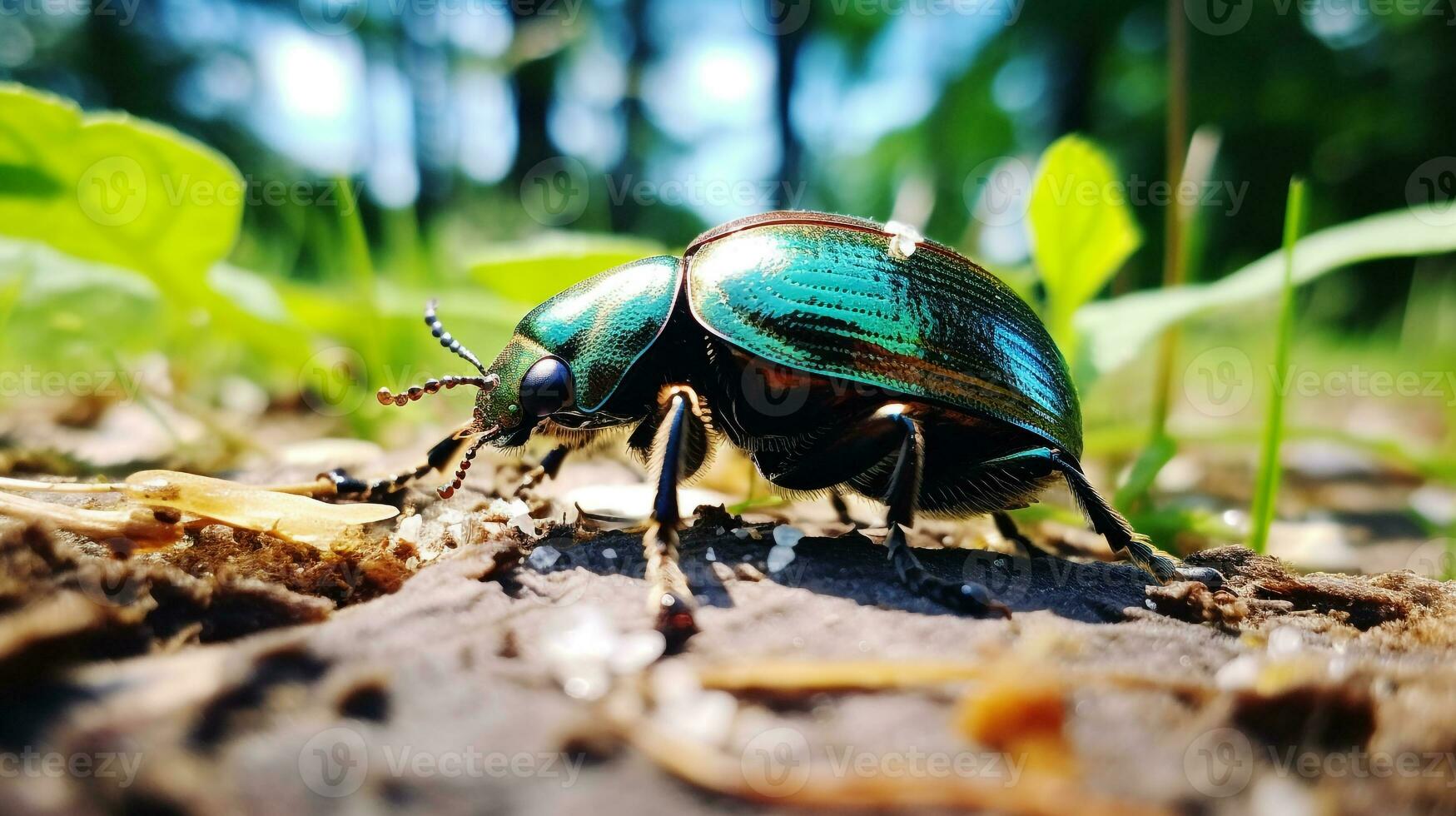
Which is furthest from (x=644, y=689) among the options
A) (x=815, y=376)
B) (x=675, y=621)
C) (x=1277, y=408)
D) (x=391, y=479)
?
(x=1277, y=408)

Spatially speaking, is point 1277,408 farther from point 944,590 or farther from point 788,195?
point 788,195

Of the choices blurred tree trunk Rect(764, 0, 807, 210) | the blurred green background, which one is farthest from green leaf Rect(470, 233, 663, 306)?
blurred tree trunk Rect(764, 0, 807, 210)

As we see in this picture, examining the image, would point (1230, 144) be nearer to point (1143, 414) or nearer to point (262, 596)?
point (1143, 414)

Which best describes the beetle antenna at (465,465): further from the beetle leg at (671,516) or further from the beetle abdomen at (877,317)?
the beetle abdomen at (877,317)

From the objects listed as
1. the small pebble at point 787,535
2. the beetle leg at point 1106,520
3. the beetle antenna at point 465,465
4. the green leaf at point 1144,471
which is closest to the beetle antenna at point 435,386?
the beetle antenna at point 465,465

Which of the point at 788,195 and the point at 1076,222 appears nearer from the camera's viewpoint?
the point at 1076,222

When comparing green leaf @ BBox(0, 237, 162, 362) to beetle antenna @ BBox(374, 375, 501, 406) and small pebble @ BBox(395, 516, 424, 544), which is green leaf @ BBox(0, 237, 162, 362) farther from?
small pebble @ BBox(395, 516, 424, 544)

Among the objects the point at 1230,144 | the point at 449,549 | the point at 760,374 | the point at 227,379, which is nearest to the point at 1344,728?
the point at 760,374
